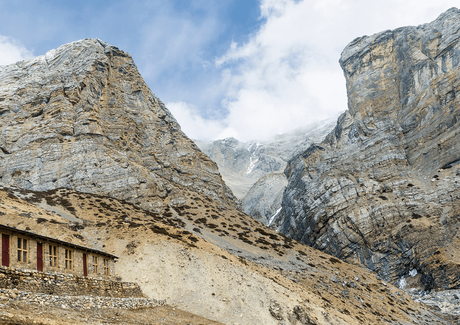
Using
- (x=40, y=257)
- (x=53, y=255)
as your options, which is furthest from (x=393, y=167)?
(x=40, y=257)

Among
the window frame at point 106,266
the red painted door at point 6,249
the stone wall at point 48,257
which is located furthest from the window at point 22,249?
the window frame at point 106,266

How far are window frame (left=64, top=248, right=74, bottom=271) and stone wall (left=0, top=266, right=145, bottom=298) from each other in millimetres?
2804

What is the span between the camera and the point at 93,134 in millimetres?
85750

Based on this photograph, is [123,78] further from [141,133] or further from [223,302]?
[223,302]

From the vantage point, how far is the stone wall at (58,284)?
18281 millimetres

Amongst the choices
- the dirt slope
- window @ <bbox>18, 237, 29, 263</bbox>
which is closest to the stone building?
window @ <bbox>18, 237, 29, 263</bbox>

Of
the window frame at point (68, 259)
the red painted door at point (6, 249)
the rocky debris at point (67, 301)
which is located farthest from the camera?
the window frame at point (68, 259)

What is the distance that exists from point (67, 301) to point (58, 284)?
11.5ft

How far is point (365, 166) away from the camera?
94375 mm

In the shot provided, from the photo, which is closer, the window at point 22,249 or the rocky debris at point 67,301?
the rocky debris at point 67,301

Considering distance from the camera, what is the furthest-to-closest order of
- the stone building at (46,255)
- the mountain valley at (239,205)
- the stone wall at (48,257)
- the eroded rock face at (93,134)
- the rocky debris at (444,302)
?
the eroded rock face at (93,134) < the rocky debris at (444,302) < the mountain valley at (239,205) < the stone wall at (48,257) < the stone building at (46,255)

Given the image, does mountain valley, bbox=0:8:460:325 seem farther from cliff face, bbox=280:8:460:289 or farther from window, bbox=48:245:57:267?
window, bbox=48:245:57:267

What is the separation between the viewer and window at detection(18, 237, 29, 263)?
866 inches

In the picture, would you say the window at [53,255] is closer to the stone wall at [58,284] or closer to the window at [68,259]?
the window at [68,259]
